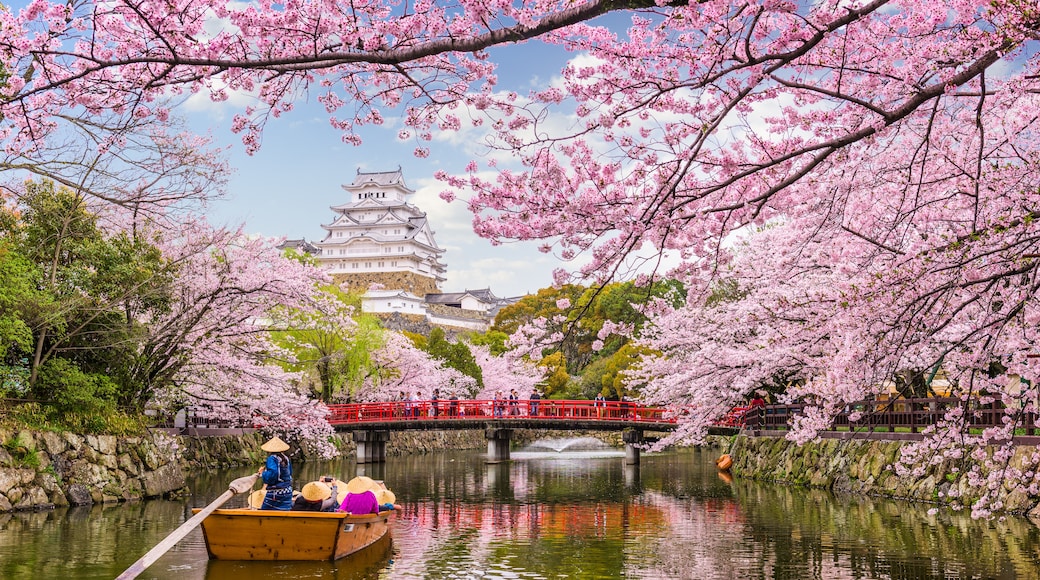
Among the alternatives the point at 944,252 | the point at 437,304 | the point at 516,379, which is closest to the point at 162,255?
the point at 944,252

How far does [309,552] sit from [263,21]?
7256mm

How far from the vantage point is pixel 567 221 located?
7.62 meters

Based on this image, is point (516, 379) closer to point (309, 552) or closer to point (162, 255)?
point (162, 255)

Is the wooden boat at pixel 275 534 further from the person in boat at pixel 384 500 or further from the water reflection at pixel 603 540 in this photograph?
the person in boat at pixel 384 500

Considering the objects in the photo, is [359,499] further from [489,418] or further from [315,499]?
[489,418]

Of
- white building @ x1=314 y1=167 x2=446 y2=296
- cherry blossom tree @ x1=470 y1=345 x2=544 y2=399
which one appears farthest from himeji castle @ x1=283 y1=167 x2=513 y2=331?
cherry blossom tree @ x1=470 y1=345 x2=544 y2=399

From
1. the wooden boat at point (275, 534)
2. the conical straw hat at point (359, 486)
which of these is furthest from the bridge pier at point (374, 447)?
the wooden boat at point (275, 534)

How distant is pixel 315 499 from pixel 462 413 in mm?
22820

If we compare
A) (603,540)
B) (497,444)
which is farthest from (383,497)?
(497,444)

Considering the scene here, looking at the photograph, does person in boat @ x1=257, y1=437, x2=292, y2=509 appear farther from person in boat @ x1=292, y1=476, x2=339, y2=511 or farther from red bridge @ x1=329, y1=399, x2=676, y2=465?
red bridge @ x1=329, y1=399, x2=676, y2=465

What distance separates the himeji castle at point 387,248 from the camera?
78562mm

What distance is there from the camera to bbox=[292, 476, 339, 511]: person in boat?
11711 millimetres

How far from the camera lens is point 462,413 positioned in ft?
113

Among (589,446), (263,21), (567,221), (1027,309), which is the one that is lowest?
(589,446)
